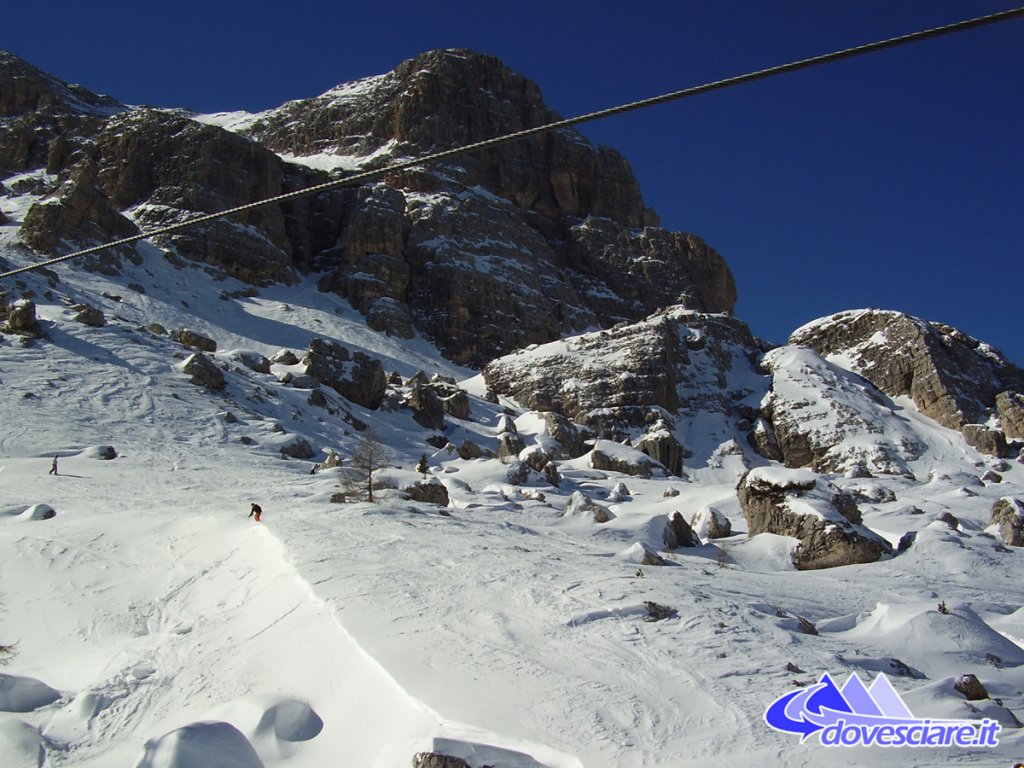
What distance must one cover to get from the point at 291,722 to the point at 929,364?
58275 mm

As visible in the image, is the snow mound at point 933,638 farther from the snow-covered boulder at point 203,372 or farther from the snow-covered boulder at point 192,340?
the snow-covered boulder at point 192,340

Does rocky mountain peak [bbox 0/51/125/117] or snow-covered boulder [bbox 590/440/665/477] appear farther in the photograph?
rocky mountain peak [bbox 0/51/125/117]

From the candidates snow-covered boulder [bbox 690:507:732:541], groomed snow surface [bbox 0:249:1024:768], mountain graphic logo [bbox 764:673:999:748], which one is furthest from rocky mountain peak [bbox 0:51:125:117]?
mountain graphic logo [bbox 764:673:999:748]

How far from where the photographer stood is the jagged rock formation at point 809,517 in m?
17.0

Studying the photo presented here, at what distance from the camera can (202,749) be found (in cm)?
554

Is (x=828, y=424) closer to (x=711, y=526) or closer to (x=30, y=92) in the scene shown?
(x=711, y=526)

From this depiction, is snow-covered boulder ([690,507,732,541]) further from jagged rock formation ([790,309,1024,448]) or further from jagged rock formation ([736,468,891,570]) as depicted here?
jagged rock formation ([790,309,1024,448])

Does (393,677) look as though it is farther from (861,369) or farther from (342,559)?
(861,369)

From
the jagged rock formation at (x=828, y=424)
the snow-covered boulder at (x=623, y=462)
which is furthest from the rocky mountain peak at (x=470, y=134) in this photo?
the snow-covered boulder at (x=623, y=462)

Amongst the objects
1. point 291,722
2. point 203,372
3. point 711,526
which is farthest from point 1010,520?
point 203,372

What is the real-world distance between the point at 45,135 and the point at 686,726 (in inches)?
3902

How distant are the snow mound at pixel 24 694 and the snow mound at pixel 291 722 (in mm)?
2949

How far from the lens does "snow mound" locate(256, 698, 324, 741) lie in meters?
6.09

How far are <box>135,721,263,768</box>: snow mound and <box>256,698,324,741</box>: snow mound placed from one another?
0.99ft
